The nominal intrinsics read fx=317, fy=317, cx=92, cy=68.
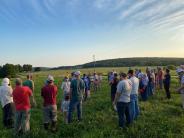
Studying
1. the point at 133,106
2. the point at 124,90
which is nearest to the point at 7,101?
the point at 124,90

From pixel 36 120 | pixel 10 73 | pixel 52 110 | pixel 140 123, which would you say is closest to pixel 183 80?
pixel 140 123

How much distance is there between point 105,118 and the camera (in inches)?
575

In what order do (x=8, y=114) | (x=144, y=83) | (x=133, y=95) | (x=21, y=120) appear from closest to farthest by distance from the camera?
(x=21, y=120) < (x=8, y=114) < (x=133, y=95) < (x=144, y=83)

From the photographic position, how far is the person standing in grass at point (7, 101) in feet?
43.8

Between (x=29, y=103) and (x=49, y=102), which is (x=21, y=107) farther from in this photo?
(x=49, y=102)

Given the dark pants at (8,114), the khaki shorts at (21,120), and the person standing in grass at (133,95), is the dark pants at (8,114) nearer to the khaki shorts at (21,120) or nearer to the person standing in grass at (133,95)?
the khaki shorts at (21,120)

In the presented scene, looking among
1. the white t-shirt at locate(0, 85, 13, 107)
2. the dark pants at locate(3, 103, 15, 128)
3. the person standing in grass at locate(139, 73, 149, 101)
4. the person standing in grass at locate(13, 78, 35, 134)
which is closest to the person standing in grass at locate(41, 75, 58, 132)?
the person standing in grass at locate(13, 78, 35, 134)

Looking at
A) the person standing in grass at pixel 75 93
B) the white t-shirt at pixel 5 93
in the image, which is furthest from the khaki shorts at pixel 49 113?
the white t-shirt at pixel 5 93

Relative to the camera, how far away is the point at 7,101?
44.2 ft

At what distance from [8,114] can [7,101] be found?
0.61 meters

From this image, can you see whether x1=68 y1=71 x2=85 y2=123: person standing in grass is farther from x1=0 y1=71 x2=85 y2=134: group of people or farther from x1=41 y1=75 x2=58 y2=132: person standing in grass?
x1=41 y1=75 x2=58 y2=132: person standing in grass

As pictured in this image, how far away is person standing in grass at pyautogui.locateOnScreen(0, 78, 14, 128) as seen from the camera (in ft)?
43.8

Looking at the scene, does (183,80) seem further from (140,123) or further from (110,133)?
(110,133)

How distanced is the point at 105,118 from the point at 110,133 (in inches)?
128
